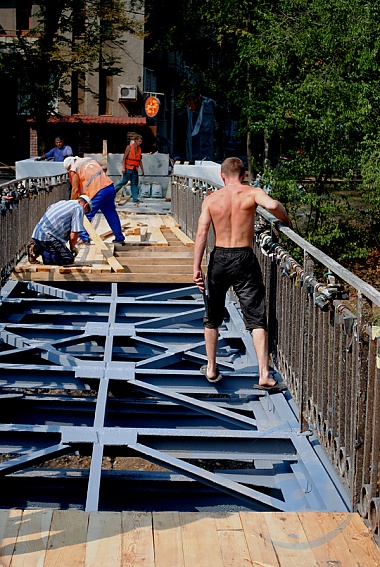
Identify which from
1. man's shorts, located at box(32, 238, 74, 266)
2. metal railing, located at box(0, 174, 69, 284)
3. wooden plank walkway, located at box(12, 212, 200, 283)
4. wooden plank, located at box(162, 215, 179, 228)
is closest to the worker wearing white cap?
man's shorts, located at box(32, 238, 74, 266)

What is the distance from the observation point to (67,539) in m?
4.27

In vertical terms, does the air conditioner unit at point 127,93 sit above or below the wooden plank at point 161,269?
above

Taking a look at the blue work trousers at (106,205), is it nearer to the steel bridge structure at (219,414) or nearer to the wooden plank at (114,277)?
the wooden plank at (114,277)

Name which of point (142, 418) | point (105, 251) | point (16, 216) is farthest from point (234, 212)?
point (105, 251)

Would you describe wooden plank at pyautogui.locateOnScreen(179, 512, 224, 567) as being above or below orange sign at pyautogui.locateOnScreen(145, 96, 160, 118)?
below

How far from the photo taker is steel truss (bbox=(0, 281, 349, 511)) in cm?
566

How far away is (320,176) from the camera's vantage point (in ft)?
75.5

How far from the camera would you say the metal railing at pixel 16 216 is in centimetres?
1045

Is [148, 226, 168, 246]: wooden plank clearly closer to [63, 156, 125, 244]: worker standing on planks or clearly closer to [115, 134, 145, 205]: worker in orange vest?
[63, 156, 125, 244]: worker standing on planks

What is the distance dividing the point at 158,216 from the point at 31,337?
35.2 ft

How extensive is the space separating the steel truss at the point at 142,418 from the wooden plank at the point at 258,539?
49 centimetres

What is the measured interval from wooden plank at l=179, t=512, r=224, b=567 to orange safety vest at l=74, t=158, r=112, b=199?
967 centimetres

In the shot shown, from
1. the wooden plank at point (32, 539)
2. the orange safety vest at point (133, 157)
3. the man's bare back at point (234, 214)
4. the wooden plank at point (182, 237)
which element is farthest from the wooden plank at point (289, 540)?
the orange safety vest at point (133, 157)

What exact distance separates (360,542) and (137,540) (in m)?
1.08
